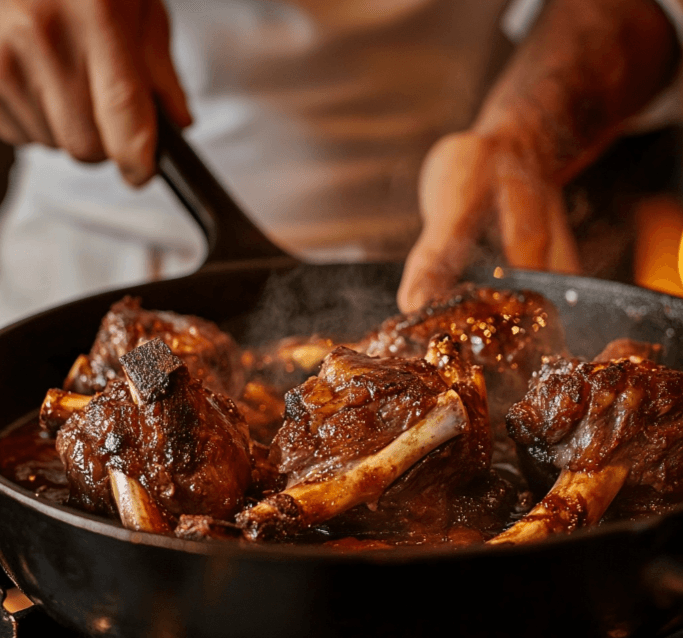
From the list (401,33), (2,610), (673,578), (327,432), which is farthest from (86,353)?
(401,33)

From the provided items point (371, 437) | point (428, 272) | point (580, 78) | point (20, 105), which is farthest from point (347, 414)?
point (580, 78)

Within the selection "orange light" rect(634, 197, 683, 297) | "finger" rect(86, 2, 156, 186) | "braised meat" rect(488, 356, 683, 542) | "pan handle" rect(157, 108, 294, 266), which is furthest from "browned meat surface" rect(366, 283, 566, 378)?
"orange light" rect(634, 197, 683, 297)

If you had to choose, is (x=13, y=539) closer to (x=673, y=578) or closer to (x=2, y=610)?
(x=2, y=610)

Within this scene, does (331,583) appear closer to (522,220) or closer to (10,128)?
(522,220)

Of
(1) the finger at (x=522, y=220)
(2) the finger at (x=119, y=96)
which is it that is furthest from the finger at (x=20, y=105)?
(1) the finger at (x=522, y=220)

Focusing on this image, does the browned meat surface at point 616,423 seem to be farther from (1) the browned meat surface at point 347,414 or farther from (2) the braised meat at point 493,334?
(2) the braised meat at point 493,334
